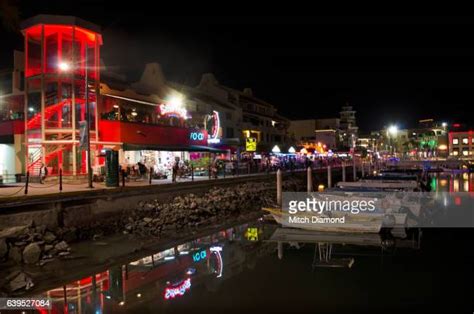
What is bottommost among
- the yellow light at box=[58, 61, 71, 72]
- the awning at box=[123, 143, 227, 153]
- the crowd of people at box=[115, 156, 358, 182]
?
the crowd of people at box=[115, 156, 358, 182]

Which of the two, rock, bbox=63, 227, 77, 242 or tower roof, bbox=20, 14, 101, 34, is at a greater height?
tower roof, bbox=20, 14, 101, 34

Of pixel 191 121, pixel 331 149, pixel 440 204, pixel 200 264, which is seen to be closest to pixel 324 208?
pixel 200 264

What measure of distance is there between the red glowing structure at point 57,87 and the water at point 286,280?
1393 cm

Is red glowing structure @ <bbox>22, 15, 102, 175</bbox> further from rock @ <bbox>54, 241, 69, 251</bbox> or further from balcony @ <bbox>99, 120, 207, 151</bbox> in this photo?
rock @ <bbox>54, 241, 69, 251</bbox>

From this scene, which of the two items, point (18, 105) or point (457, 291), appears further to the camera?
point (18, 105)

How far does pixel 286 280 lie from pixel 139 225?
414 inches

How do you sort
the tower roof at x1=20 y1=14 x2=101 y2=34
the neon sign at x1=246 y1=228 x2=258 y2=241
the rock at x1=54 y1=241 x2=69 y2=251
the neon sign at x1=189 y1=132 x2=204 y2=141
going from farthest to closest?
1. the neon sign at x1=189 y1=132 x2=204 y2=141
2. the tower roof at x1=20 y1=14 x2=101 y2=34
3. the neon sign at x1=246 y1=228 x2=258 y2=241
4. the rock at x1=54 y1=241 x2=69 y2=251

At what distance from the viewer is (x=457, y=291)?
14109 mm

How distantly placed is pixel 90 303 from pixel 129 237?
8.69m

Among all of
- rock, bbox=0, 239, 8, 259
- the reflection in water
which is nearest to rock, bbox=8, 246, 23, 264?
rock, bbox=0, 239, 8, 259

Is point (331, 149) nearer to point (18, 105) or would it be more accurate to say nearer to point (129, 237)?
point (18, 105)

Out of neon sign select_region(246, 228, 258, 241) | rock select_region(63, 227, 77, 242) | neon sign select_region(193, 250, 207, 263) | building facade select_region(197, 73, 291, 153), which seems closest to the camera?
neon sign select_region(193, 250, 207, 263)

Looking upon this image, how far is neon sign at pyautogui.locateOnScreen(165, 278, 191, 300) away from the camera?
1339 cm

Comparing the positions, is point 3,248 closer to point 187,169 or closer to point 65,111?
point 65,111
